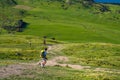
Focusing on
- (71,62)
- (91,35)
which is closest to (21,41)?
(71,62)

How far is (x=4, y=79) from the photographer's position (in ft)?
142

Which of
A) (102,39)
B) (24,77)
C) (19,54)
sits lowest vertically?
(102,39)

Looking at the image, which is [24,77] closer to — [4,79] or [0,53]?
[4,79]

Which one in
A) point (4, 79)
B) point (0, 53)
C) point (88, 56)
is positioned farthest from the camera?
point (88, 56)

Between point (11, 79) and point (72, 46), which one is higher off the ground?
point (11, 79)

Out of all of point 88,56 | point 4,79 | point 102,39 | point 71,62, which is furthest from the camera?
point 102,39

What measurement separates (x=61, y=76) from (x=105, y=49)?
58.6m

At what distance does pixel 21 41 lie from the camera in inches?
5148

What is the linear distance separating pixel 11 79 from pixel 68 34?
5818 inches

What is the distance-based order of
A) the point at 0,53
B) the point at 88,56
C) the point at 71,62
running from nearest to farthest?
the point at 71,62 < the point at 0,53 < the point at 88,56

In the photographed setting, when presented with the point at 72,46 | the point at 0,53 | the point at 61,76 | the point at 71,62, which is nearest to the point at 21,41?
the point at 72,46

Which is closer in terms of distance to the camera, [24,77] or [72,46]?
[24,77]

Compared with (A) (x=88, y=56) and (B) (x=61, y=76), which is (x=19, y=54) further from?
(B) (x=61, y=76)

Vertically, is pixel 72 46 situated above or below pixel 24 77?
below
